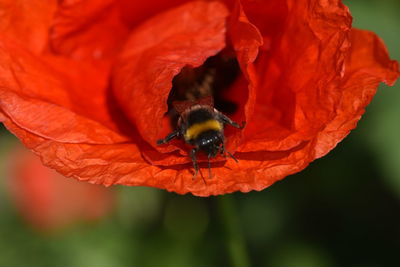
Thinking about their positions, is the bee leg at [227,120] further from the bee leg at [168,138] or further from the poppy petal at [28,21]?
the poppy petal at [28,21]

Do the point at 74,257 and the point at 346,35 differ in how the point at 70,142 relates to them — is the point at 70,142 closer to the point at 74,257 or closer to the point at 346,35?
the point at 346,35

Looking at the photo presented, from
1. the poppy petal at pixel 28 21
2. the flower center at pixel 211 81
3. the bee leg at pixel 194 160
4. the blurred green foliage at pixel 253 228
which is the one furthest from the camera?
the blurred green foliage at pixel 253 228

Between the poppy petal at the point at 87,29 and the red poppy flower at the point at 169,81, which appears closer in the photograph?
the red poppy flower at the point at 169,81

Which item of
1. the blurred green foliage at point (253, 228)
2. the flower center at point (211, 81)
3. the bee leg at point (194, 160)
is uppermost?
the bee leg at point (194, 160)

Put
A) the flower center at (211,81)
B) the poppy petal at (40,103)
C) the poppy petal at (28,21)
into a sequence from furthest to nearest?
the flower center at (211,81)
the poppy petal at (28,21)
the poppy petal at (40,103)

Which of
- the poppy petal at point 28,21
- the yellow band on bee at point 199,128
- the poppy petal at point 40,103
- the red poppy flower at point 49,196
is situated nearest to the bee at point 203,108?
the yellow band on bee at point 199,128

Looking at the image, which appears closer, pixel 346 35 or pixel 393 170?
pixel 346 35

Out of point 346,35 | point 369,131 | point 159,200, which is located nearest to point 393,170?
point 369,131
